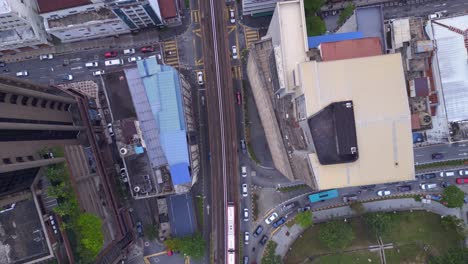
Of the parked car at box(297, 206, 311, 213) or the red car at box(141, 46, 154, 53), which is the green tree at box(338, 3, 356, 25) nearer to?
the parked car at box(297, 206, 311, 213)

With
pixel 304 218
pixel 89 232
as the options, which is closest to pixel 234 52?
pixel 304 218

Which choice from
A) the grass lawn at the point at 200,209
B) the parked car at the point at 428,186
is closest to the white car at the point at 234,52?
the grass lawn at the point at 200,209

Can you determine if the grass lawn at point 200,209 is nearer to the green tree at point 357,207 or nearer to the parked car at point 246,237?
the parked car at point 246,237

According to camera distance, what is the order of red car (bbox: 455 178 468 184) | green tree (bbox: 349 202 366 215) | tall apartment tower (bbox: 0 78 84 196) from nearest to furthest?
tall apartment tower (bbox: 0 78 84 196) → green tree (bbox: 349 202 366 215) → red car (bbox: 455 178 468 184)

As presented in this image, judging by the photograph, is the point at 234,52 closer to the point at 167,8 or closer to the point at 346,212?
the point at 167,8

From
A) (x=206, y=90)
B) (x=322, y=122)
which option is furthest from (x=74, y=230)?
(x=322, y=122)

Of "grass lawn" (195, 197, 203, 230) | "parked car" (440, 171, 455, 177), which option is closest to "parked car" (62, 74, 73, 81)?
"grass lawn" (195, 197, 203, 230)
